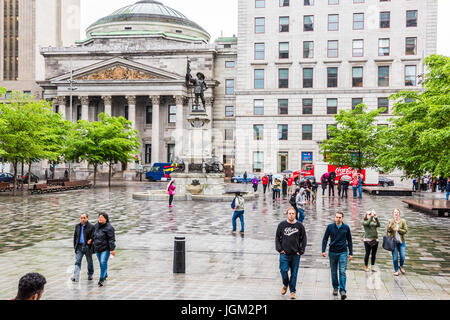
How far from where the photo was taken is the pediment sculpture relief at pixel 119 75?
66.2m

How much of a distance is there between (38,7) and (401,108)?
72570mm

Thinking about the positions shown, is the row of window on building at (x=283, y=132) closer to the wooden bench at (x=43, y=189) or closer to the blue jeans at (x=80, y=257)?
the wooden bench at (x=43, y=189)

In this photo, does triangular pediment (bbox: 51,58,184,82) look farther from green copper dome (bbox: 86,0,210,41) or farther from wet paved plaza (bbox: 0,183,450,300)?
wet paved plaza (bbox: 0,183,450,300)

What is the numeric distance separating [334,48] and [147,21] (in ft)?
112

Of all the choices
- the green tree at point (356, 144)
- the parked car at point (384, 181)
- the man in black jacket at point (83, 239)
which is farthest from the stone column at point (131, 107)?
the man in black jacket at point (83, 239)

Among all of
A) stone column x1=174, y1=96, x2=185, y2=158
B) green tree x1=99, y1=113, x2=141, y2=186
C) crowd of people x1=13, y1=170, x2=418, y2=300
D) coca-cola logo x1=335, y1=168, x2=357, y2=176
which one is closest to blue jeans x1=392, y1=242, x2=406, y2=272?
crowd of people x1=13, y1=170, x2=418, y2=300

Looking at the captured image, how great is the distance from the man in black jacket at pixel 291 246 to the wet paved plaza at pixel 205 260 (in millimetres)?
387

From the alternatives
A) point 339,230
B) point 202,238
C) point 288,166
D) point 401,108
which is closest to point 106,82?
point 288,166

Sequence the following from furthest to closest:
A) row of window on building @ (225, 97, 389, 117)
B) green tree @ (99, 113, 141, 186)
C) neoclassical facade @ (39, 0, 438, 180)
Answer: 1. row of window on building @ (225, 97, 389, 117)
2. neoclassical facade @ (39, 0, 438, 180)
3. green tree @ (99, 113, 141, 186)

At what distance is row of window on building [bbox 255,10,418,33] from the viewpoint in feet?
190

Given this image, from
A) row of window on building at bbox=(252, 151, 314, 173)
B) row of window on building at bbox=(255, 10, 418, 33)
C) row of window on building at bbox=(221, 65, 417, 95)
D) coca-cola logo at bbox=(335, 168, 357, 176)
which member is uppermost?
row of window on building at bbox=(255, 10, 418, 33)
